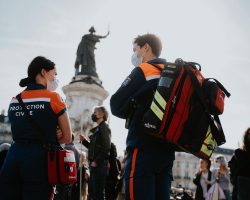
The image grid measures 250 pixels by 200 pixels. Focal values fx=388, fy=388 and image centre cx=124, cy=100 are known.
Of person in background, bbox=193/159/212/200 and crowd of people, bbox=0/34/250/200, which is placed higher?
crowd of people, bbox=0/34/250/200

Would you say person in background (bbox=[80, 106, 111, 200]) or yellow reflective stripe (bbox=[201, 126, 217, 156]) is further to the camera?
person in background (bbox=[80, 106, 111, 200])

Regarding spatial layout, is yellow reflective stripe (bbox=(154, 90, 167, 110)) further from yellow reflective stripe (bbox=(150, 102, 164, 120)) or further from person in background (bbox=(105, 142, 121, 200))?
person in background (bbox=(105, 142, 121, 200))

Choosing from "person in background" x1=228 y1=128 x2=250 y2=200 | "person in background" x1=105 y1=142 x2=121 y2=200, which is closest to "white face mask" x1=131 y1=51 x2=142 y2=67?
"person in background" x1=228 y1=128 x2=250 y2=200

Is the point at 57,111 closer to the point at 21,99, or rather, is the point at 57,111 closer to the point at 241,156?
the point at 21,99

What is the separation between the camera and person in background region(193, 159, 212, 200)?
370 inches

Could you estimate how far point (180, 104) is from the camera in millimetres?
3115

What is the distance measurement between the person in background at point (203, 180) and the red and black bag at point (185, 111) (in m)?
6.36

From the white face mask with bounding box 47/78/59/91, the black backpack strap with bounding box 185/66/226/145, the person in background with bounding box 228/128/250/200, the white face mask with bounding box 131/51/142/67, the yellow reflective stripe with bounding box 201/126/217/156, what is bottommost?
the person in background with bounding box 228/128/250/200

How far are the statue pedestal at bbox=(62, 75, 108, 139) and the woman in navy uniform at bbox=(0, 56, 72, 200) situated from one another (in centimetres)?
1786

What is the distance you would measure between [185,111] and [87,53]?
23385 mm

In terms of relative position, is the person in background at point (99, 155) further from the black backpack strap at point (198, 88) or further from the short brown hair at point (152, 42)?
the black backpack strap at point (198, 88)

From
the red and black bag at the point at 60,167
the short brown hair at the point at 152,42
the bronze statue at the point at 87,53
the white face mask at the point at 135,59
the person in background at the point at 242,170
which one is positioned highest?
the bronze statue at the point at 87,53

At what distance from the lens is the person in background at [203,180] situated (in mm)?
9397

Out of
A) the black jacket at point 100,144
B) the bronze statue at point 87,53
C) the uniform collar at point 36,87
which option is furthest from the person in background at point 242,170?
the bronze statue at point 87,53
